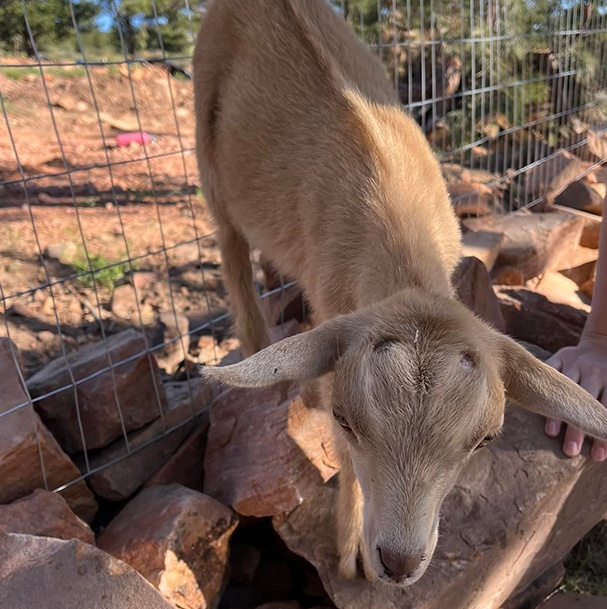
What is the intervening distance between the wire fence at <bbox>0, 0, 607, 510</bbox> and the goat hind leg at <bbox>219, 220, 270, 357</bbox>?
11.3 inches

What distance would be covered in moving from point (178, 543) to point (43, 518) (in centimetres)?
57

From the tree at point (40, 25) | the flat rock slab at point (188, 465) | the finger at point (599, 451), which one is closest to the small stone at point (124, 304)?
the flat rock slab at point (188, 465)

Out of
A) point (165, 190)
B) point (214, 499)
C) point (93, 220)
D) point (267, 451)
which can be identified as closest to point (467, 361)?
point (267, 451)

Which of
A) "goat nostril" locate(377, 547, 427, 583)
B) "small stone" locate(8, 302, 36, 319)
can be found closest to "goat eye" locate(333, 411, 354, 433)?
"goat nostril" locate(377, 547, 427, 583)

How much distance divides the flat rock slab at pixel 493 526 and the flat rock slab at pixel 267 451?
13 cm

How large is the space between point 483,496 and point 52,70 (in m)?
12.0

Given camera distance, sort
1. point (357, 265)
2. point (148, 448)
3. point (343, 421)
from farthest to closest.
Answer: point (148, 448) < point (357, 265) < point (343, 421)

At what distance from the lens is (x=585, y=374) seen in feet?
10.1

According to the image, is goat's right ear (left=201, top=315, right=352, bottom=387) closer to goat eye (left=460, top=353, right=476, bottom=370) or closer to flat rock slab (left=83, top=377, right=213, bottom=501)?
goat eye (left=460, top=353, right=476, bottom=370)

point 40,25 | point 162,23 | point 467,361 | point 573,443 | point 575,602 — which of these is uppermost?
point 40,25

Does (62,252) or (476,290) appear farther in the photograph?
(62,252)

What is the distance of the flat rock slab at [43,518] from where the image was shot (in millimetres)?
2680

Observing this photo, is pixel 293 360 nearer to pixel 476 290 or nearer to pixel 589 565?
pixel 476 290

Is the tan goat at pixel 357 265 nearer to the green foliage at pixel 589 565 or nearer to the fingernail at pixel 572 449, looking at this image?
the fingernail at pixel 572 449
